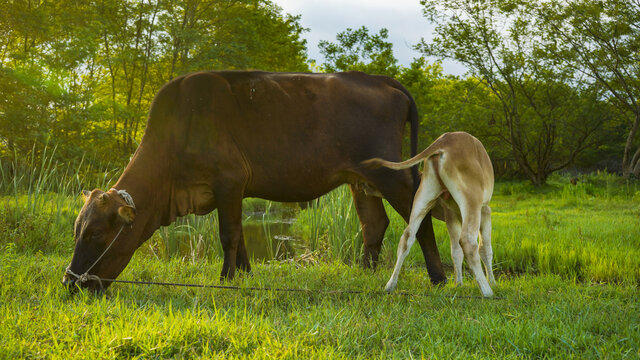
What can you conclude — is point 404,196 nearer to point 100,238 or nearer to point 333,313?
point 333,313

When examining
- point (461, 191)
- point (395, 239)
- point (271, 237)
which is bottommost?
point (271, 237)

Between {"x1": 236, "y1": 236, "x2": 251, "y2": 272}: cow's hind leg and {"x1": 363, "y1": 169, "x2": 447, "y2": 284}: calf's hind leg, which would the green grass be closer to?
{"x1": 363, "y1": 169, "x2": 447, "y2": 284}: calf's hind leg

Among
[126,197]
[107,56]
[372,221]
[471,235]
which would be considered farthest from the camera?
[107,56]

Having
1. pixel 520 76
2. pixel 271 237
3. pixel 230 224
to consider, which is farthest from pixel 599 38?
pixel 230 224

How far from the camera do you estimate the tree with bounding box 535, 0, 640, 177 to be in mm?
17406

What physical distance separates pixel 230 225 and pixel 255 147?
2.37 feet

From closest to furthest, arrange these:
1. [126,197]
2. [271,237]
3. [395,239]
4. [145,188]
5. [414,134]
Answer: [126,197], [145,188], [414,134], [395,239], [271,237]

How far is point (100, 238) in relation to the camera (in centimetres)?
391

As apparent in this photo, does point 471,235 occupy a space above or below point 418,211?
below

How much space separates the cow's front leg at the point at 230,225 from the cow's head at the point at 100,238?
732 mm

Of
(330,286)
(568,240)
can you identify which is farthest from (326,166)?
(568,240)

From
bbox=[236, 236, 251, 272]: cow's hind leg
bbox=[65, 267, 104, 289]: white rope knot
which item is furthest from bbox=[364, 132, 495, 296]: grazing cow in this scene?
bbox=[65, 267, 104, 289]: white rope knot

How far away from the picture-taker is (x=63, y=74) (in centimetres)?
1812

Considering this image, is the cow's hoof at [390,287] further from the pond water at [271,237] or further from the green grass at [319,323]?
the pond water at [271,237]
